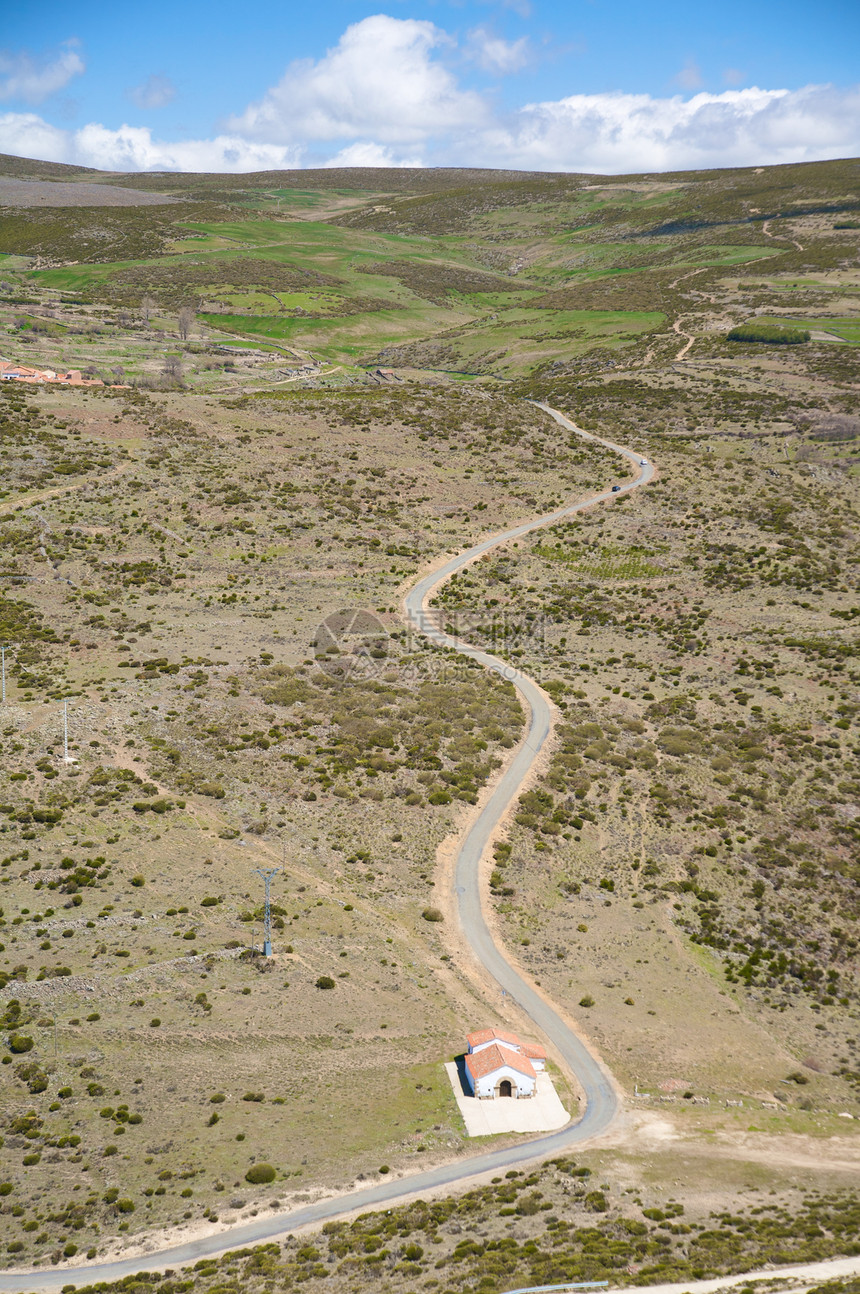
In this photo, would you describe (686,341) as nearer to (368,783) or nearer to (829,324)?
(829,324)

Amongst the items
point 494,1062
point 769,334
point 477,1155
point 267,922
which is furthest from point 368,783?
point 769,334

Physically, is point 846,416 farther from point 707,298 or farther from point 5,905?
point 5,905

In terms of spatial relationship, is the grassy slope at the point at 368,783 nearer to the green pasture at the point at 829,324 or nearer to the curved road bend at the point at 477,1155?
the curved road bend at the point at 477,1155

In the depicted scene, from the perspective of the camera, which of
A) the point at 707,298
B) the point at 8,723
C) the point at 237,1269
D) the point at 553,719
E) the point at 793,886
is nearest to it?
the point at 237,1269

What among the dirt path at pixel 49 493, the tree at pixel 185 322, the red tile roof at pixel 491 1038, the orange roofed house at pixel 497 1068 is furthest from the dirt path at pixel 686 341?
the orange roofed house at pixel 497 1068

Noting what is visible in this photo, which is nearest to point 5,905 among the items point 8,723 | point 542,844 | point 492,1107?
point 8,723

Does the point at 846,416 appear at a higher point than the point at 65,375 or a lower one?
lower

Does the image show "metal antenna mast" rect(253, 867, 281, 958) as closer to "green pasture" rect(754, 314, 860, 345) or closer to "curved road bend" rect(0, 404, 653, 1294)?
"curved road bend" rect(0, 404, 653, 1294)
